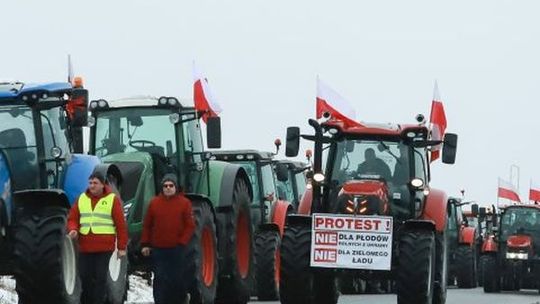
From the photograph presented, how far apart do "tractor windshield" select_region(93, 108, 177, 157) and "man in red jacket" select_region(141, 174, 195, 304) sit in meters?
3.48

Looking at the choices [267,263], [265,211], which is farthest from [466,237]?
[267,263]

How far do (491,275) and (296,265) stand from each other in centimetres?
1755

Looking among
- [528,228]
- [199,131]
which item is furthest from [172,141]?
[528,228]

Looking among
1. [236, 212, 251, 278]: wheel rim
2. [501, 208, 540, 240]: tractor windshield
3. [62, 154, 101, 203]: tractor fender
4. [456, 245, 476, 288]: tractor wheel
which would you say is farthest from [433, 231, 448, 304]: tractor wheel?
[456, 245, 476, 288]: tractor wheel

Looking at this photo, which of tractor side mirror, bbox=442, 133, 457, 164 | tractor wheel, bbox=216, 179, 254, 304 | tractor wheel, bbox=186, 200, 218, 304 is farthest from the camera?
tractor wheel, bbox=216, 179, 254, 304

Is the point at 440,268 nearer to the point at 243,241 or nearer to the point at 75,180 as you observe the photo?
the point at 243,241

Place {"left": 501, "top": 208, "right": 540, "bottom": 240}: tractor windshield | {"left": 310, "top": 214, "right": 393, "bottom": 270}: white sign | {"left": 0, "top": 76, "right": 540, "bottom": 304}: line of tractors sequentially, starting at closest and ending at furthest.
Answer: {"left": 0, "top": 76, "right": 540, "bottom": 304}: line of tractors → {"left": 310, "top": 214, "right": 393, "bottom": 270}: white sign → {"left": 501, "top": 208, "right": 540, "bottom": 240}: tractor windshield

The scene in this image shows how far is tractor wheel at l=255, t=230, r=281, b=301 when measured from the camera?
2303 centimetres

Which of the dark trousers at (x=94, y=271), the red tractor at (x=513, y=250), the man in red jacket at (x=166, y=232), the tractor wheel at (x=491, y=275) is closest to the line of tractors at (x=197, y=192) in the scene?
the dark trousers at (x=94, y=271)

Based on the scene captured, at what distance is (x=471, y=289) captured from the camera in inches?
1485

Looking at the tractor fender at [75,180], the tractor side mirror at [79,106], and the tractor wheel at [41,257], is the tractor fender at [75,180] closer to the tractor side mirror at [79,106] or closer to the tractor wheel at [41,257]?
the tractor side mirror at [79,106]

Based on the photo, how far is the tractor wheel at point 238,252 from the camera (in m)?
19.3

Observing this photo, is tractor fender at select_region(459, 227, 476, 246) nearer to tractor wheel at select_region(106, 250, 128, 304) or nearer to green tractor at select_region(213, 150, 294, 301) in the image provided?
green tractor at select_region(213, 150, 294, 301)

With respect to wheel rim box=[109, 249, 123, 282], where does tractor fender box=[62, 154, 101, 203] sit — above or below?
above
